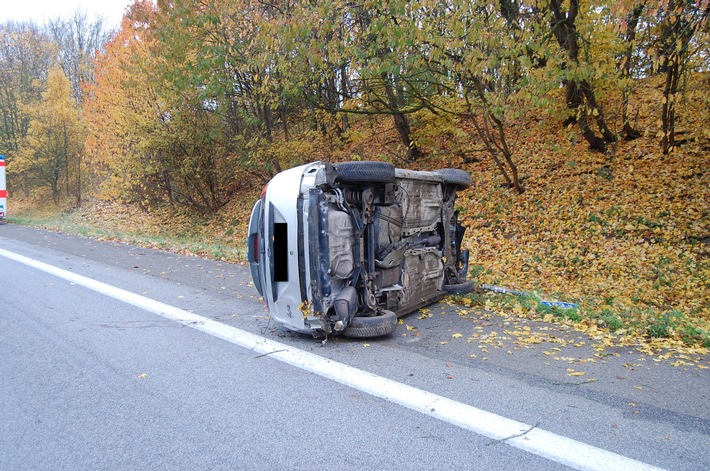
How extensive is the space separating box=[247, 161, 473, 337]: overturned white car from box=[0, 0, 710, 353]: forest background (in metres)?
1.77

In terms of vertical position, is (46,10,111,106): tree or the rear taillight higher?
(46,10,111,106): tree

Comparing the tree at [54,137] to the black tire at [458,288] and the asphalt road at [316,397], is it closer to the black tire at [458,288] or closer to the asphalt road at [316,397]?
the asphalt road at [316,397]

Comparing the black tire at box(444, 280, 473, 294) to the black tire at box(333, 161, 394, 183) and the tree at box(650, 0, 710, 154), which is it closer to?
the black tire at box(333, 161, 394, 183)

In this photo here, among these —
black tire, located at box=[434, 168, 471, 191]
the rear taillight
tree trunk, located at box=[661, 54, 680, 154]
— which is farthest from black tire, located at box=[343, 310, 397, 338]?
tree trunk, located at box=[661, 54, 680, 154]

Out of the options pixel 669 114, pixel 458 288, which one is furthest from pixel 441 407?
pixel 669 114

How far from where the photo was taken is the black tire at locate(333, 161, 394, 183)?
16.1 ft

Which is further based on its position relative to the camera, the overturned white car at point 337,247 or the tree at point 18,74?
the tree at point 18,74

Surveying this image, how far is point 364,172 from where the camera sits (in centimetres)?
495

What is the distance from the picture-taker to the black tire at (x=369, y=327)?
4.85 meters

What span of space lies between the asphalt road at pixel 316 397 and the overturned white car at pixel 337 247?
301 mm

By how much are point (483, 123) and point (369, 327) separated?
470 inches

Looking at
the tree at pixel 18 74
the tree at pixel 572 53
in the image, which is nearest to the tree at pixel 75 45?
the tree at pixel 18 74

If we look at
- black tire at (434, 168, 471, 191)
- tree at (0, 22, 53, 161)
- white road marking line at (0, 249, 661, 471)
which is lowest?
white road marking line at (0, 249, 661, 471)

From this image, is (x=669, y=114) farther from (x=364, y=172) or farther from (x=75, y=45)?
(x=75, y=45)
